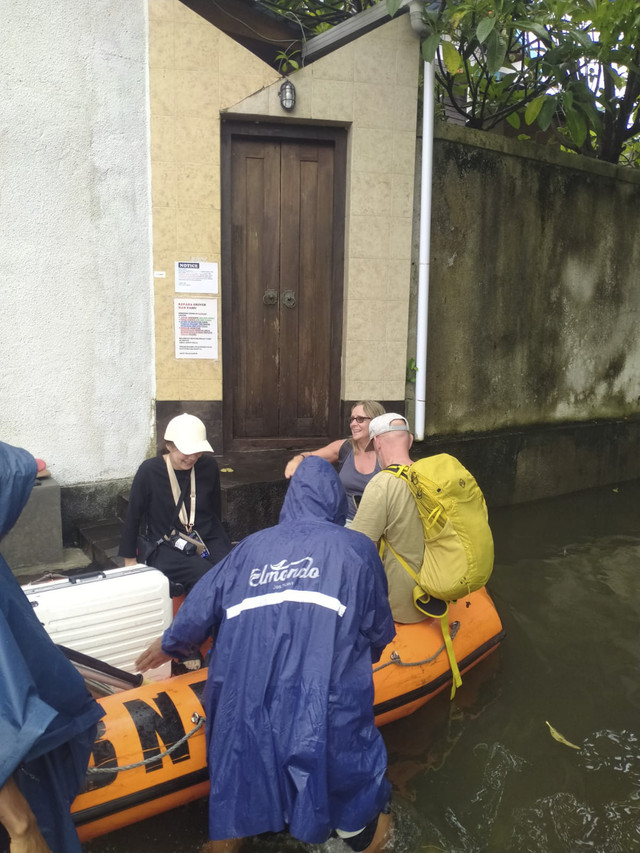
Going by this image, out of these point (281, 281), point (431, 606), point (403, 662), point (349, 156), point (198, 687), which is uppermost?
point (349, 156)

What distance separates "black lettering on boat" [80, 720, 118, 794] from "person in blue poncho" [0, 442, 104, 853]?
700mm

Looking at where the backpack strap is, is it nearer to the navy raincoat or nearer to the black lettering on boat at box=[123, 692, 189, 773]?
the navy raincoat

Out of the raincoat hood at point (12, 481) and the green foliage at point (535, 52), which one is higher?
the green foliage at point (535, 52)

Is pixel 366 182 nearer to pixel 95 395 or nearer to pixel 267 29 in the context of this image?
pixel 267 29

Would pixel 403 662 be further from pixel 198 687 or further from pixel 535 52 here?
pixel 535 52

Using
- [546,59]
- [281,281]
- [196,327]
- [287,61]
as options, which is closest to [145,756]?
[196,327]

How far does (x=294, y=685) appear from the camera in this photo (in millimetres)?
2441

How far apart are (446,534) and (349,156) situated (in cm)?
378

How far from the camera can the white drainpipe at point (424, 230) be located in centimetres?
619

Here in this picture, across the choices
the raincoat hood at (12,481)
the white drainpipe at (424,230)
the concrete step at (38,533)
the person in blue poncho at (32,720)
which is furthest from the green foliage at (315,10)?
the person in blue poncho at (32,720)

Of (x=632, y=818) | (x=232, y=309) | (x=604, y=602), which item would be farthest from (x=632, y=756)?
(x=232, y=309)

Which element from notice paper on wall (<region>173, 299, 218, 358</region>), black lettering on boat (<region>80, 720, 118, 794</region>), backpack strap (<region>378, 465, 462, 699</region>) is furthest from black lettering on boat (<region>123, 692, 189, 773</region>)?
notice paper on wall (<region>173, 299, 218, 358</region>)

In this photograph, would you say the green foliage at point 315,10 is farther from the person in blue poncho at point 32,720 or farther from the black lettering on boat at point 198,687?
the person in blue poncho at point 32,720

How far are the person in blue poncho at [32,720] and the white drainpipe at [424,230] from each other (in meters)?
4.73
